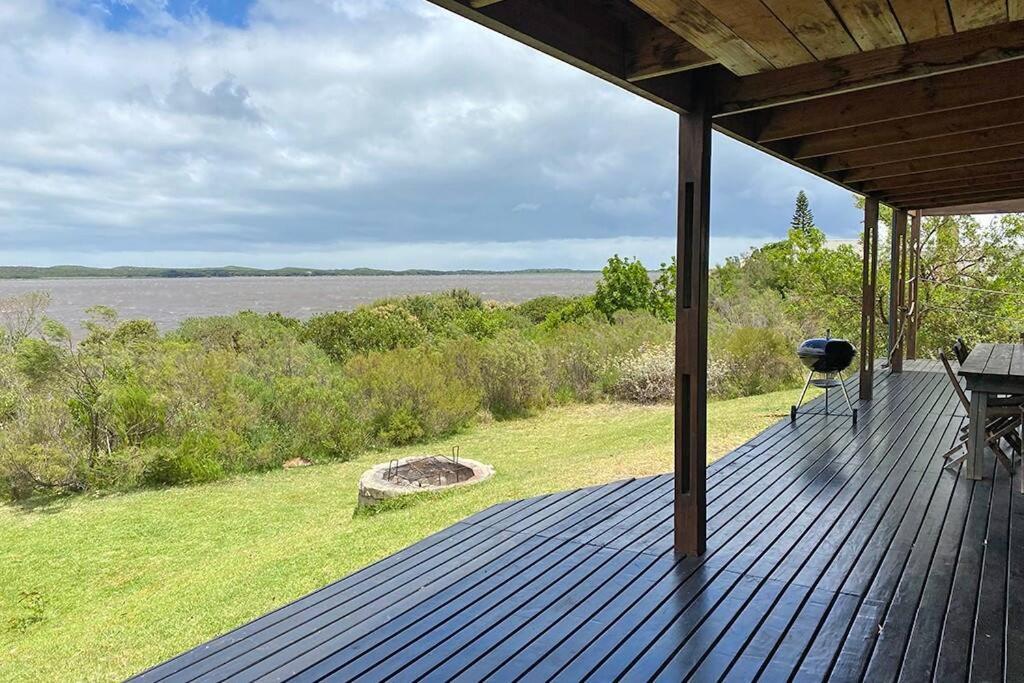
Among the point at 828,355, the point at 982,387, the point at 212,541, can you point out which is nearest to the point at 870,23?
the point at 982,387

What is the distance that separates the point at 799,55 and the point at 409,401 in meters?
7.61

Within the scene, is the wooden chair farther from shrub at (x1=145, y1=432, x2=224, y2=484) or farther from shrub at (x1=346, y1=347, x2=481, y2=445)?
shrub at (x1=145, y1=432, x2=224, y2=484)

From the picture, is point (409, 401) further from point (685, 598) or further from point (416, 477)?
point (685, 598)

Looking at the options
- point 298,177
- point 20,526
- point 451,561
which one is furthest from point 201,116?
point 451,561

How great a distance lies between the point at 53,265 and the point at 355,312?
11.1 meters

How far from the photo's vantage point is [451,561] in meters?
2.84

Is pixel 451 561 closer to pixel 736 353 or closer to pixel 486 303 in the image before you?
pixel 736 353

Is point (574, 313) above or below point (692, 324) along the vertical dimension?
below

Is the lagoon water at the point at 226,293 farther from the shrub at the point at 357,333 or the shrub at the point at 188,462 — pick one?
the shrub at the point at 188,462

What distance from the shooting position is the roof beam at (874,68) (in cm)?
216

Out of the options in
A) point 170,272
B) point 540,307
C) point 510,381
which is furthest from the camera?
point 170,272

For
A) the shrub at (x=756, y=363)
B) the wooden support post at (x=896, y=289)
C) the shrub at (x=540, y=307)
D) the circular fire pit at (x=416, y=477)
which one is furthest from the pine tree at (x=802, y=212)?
the circular fire pit at (x=416, y=477)

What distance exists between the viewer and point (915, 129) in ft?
11.6

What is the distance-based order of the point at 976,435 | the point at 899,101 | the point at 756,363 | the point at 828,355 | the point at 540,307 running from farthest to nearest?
the point at 540,307, the point at 756,363, the point at 828,355, the point at 976,435, the point at 899,101
